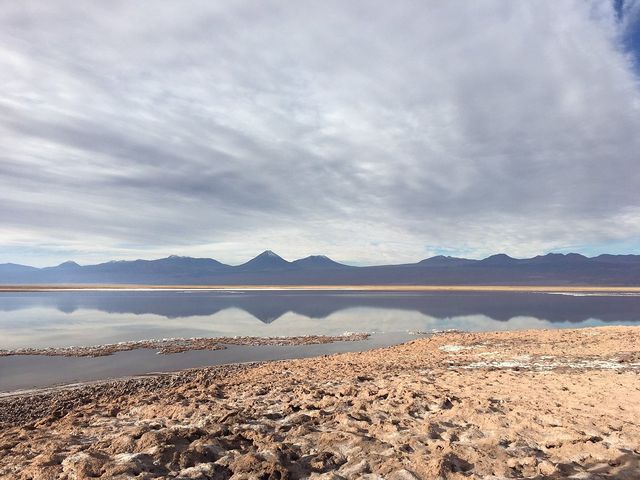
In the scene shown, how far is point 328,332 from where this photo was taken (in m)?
24.3

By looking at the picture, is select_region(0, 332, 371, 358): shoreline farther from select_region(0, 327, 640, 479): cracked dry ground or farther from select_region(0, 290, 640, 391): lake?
select_region(0, 327, 640, 479): cracked dry ground

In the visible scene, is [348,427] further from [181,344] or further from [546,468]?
[181,344]

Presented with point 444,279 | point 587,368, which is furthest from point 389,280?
point 587,368

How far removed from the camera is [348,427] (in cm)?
633

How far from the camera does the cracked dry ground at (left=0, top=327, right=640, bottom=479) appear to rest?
4.91 m

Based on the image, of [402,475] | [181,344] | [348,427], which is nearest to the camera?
[402,475]

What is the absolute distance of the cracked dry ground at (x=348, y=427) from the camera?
16.1 ft

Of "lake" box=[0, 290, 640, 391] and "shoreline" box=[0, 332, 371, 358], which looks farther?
"shoreline" box=[0, 332, 371, 358]

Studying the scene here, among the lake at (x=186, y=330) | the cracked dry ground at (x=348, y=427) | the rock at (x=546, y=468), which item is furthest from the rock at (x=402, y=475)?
the lake at (x=186, y=330)

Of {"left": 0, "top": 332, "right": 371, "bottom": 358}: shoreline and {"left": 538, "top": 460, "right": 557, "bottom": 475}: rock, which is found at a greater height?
{"left": 538, "top": 460, "right": 557, "bottom": 475}: rock

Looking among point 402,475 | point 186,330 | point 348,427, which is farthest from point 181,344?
point 402,475

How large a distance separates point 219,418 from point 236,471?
2.09 meters

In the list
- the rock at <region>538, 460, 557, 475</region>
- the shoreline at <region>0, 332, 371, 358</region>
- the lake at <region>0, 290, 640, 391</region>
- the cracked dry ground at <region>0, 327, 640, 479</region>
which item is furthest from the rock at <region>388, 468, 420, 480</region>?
the shoreline at <region>0, 332, 371, 358</region>

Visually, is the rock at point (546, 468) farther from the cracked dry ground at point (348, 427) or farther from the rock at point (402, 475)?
the rock at point (402, 475)
